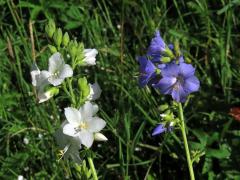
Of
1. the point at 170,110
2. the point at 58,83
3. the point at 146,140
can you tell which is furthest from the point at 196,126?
the point at 58,83

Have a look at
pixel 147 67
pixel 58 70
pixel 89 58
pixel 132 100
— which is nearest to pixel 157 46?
pixel 147 67

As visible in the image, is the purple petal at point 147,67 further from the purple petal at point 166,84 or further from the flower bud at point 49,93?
the flower bud at point 49,93

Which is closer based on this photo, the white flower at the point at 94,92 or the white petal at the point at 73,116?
the white petal at the point at 73,116

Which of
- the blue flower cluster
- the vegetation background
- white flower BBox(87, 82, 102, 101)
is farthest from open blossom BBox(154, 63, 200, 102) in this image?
the vegetation background

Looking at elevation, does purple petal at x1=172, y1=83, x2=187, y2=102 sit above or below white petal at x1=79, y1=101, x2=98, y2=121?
below

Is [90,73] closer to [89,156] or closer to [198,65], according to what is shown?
[198,65]

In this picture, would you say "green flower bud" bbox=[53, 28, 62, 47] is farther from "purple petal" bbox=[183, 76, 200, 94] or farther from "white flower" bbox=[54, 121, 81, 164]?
"purple petal" bbox=[183, 76, 200, 94]

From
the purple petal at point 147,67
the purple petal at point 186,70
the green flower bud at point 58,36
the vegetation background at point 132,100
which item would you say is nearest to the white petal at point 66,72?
the green flower bud at point 58,36
